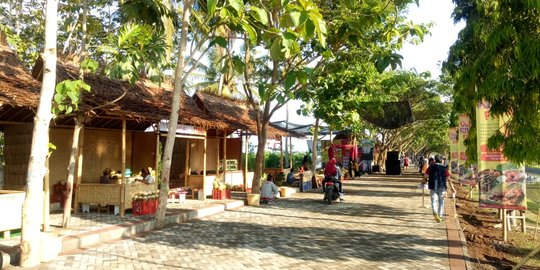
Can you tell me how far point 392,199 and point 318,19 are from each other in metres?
13.0

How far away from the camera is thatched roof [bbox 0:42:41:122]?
28.2 feet

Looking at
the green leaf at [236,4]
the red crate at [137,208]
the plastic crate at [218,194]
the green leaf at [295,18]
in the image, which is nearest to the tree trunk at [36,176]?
the green leaf at [236,4]

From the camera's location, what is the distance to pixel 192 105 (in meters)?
16.0

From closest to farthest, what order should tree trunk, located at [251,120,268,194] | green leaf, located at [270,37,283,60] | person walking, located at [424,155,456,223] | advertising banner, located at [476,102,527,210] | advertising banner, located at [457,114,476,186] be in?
green leaf, located at [270,37,283,60], advertising banner, located at [476,102,527,210], person walking, located at [424,155,456,223], advertising banner, located at [457,114,476,186], tree trunk, located at [251,120,268,194]

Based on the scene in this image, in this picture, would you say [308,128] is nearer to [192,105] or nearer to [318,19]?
[192,105]

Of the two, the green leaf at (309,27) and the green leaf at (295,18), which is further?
the green leaf at (309,27)

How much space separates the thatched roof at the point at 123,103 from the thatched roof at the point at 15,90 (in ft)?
2.22

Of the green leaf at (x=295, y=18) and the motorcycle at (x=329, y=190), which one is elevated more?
the green leaf at (x=295, y=18)

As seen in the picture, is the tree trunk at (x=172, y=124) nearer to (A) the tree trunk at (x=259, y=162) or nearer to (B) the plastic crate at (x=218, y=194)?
(B) the plastic crate at (x=218, y=194)

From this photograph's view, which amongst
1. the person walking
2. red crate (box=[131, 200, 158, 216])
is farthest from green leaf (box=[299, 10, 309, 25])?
the person walking

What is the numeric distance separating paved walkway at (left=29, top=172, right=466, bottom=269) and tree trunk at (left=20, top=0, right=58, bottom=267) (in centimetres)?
32

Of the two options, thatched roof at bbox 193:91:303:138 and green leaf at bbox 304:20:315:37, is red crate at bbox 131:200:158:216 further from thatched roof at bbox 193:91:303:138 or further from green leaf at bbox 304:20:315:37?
green leaf at bbox 304:20:315:37

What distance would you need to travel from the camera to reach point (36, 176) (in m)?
6.26

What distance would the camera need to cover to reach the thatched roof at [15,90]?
8602 mm
